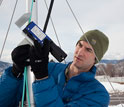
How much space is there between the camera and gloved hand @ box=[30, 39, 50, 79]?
1035mm

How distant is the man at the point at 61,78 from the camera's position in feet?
3.53

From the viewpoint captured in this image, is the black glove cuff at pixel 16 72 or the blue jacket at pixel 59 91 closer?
the blue jacket at pixel 59 91

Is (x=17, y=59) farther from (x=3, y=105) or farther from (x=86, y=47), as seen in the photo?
(x=86, y=47)

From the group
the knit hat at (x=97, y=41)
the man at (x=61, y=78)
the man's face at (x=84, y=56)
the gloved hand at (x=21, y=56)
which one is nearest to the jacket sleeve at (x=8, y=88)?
the man at (x=61, y=78)

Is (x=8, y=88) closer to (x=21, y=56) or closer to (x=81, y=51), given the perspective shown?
(x=21, y=56)

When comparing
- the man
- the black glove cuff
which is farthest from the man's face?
the black glove cuff

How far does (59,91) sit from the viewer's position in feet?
4.91

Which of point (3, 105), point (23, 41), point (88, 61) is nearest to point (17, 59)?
point (23, 41)

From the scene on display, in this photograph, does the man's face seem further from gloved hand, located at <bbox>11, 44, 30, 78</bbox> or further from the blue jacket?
gloved hand, located at <bbox>11, 44, 30, 78</bbox>

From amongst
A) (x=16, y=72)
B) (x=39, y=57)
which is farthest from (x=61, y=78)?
(x=39, y=57)

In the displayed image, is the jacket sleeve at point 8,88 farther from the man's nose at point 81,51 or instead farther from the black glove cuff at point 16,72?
the man's nose at point 81,51

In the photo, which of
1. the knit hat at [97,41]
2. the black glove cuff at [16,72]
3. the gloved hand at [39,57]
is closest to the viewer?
the gloved hand at [39,57]

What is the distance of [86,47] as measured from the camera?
1.63 m

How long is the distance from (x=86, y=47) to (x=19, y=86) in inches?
27.0
